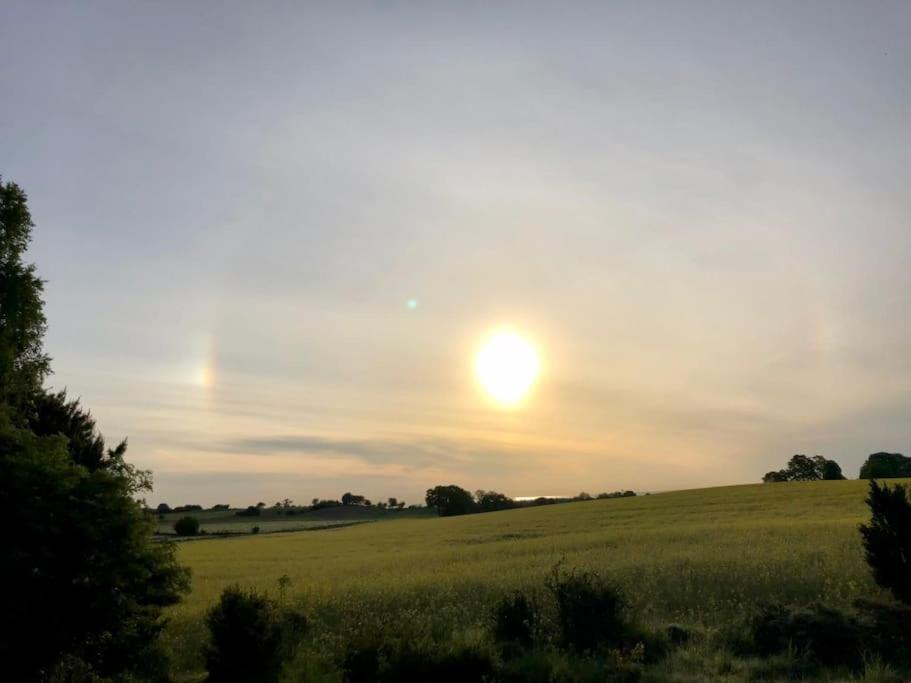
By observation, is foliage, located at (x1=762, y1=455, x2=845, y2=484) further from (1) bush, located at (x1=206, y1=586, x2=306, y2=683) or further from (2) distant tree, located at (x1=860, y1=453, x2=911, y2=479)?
(1) bush, located at (x1=206, y1=586, x2=306, y2=683)

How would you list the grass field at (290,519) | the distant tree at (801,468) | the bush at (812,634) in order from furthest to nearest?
1. the distant tree at (801,468)
2. the grass field at (290,519)
3. the bush at (812,634)

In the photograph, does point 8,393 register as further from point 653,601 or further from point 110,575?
point 653,601

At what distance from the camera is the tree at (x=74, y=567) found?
12742mm

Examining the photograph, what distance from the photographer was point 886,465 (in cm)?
9862

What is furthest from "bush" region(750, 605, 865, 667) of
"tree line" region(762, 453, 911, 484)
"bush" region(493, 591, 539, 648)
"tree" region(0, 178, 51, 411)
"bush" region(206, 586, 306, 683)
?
"tree line" region(762, 453, 911, 484)

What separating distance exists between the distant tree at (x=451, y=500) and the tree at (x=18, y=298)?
99277 mm

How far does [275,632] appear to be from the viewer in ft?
44.7

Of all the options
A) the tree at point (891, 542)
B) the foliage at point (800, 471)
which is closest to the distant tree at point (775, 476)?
the foliage at point (800, 471)

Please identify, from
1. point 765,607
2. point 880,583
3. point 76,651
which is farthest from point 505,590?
point 76,651

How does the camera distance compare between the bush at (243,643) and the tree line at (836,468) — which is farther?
the tree line at (836,468)

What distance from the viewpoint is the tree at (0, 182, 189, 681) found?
12.7 m

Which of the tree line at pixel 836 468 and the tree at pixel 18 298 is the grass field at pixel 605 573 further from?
the tree line at pixel 836 468

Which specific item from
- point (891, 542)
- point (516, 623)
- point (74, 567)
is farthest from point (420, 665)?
point (891, 542)

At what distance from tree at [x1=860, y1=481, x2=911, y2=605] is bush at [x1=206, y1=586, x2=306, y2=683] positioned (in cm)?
1190
